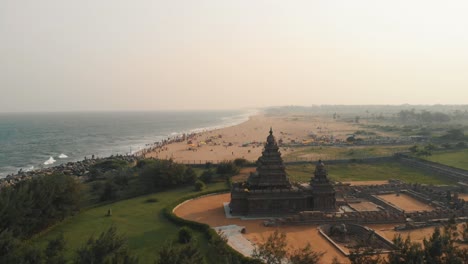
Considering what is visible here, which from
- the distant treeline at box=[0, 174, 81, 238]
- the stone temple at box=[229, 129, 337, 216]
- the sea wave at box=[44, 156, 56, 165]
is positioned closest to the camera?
the distant treeline at box=[0, 174, 81, 238]

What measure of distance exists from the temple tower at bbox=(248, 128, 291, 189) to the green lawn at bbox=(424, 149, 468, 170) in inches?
1287

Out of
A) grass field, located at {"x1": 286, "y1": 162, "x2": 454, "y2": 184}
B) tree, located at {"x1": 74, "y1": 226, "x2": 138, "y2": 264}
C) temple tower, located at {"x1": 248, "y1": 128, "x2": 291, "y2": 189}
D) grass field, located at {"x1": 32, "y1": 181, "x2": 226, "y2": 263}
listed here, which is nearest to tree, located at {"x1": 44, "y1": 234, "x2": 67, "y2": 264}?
tree, located at {"x1": 74, "y1": 226, "x2": 138, "y2": 264}

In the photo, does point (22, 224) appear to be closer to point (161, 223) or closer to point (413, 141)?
point (161, 223)

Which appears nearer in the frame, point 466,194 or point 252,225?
point 252,225

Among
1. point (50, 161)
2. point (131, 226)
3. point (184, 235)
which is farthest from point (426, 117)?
point (184, 235)

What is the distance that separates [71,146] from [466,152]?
99468mm

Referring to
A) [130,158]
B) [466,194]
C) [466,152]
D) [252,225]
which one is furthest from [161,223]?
[466,152]

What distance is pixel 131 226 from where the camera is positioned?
32312mm

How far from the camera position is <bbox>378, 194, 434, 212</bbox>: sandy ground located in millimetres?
37531

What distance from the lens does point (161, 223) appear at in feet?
108

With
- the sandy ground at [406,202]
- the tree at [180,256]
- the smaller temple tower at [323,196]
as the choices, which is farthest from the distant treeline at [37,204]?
the sandy ground at [406,202]

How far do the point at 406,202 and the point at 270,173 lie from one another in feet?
49.2

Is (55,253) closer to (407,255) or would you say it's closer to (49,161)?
(407,255)

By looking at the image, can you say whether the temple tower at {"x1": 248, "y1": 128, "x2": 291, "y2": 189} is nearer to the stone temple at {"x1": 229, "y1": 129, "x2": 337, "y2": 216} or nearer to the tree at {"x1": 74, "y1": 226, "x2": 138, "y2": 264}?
the stone temple at {"x1": 229, "y1": 129, "x2": 337, "y2": 216}
